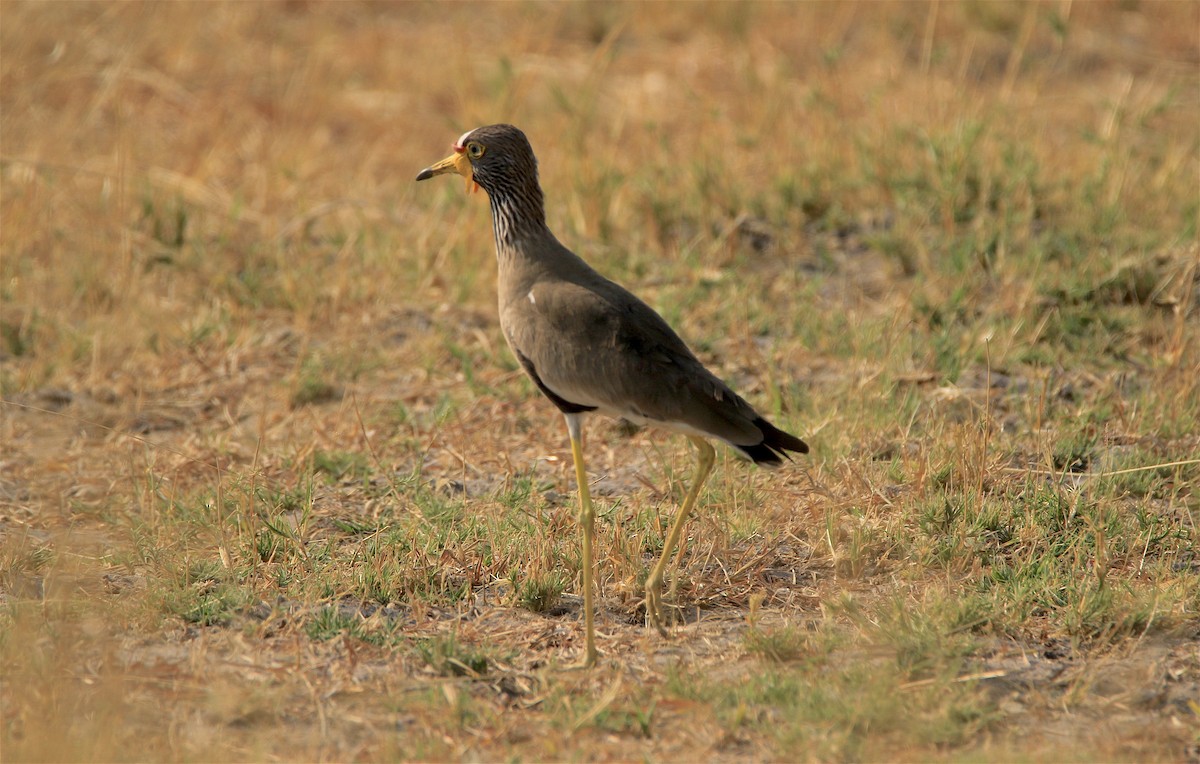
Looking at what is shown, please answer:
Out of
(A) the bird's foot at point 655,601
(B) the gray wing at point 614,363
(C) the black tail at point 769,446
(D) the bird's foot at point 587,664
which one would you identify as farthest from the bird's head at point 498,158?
(D) the bird's foot at point 587,664

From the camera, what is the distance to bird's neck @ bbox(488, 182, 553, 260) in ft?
14.2

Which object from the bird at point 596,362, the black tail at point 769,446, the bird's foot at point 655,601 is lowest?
the bird's foot at point 655,601

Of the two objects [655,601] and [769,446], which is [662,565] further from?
[769,446]

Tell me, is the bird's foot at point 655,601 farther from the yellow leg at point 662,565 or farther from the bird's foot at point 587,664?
the bird's foot at point 587,664

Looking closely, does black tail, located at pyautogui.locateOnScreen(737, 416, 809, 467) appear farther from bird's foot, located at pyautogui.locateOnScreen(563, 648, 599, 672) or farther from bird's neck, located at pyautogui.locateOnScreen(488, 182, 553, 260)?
bird's neck, located at pyautogui.locateOnScreen(488, 182, 553, 260)

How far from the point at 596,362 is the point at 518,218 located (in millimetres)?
631

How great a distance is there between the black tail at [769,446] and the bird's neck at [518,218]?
38.6 inches

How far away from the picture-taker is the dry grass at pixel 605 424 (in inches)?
141

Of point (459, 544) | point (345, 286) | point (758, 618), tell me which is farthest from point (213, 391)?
point (758, 618)

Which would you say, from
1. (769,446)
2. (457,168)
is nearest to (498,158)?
(457,168)

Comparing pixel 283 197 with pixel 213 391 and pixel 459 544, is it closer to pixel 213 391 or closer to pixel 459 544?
pixel 213 391

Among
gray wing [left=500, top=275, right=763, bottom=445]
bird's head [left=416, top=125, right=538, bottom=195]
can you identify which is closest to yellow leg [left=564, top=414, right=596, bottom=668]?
gray wing [left=500, top=275, right=763, bottom=445]

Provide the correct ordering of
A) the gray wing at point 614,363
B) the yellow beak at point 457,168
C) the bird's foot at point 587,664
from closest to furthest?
1. the bird's foot at point 587,664
2. the gray wing at point 614,363
3. the yellow beak at point 457,168

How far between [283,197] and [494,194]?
358 cm
